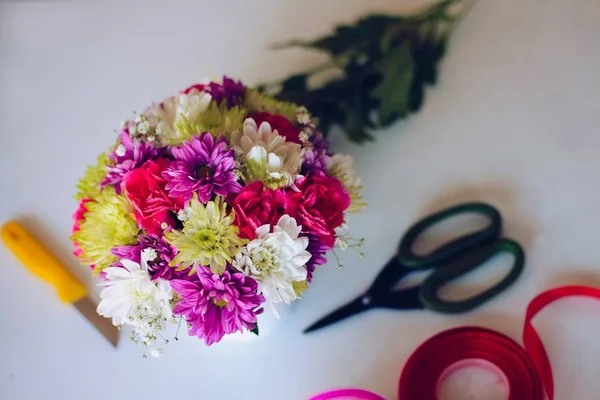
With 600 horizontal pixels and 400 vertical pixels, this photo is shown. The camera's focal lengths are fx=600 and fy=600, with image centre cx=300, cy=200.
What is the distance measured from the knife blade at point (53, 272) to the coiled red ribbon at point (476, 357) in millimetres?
379

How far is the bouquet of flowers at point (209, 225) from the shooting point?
0.56 meters

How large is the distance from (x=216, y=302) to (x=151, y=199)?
4.5 inches

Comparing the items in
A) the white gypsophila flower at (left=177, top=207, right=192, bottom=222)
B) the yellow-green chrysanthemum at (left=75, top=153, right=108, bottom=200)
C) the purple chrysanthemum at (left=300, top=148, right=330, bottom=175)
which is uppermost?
the yellow-green chrysanthemum at (left=75, top=153, right=108, bottom=200)

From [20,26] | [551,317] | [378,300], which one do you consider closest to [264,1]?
[20,26]

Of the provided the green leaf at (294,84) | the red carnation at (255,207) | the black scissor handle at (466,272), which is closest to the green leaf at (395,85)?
the green leaf at (294,84)

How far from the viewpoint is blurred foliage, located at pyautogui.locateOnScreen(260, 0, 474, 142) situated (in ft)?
2.78

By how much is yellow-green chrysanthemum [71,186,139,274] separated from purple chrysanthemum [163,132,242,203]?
0.20 feet

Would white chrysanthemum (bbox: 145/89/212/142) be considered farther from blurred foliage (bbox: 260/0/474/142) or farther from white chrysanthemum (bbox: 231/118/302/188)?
blurred foliage (bbox: 260/0/474/142)

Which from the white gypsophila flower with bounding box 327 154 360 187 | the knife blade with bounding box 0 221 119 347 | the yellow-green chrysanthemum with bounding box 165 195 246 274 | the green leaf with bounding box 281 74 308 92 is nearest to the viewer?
the yellow-green chrysanthemum with bounding box 165 195 246 274

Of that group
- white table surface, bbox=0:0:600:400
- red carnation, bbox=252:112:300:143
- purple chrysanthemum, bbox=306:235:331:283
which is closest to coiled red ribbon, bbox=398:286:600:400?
white table surface, bbox=0:0:600:400

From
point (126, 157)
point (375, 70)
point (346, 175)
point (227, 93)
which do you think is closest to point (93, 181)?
point (126, 157)

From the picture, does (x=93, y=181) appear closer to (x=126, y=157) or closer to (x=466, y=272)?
(x=126, y=157)

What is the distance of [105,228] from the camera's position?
0.61 m

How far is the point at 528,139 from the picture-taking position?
0.83 metres
